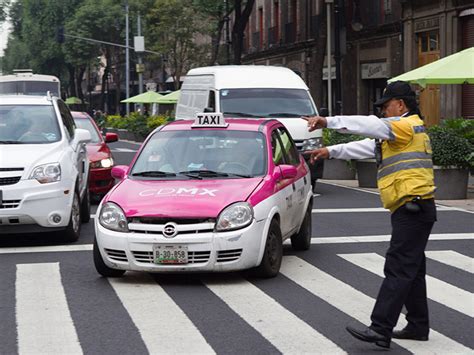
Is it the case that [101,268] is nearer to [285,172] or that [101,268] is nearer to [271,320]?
[285,172]

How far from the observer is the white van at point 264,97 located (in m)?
19.3

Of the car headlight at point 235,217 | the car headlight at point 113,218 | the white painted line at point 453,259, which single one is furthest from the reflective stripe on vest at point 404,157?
the white painted line at point 453,259

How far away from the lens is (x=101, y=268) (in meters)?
10.1

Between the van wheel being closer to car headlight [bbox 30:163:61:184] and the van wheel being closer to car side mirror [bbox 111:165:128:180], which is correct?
car headlight [bbox 30:163:61:184]

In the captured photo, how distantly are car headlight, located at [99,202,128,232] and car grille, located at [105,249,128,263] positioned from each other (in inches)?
7.8

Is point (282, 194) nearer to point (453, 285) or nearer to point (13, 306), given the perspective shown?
point (453, 285)

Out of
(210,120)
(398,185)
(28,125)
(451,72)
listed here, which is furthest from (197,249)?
(451,72)

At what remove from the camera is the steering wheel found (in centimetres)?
1052

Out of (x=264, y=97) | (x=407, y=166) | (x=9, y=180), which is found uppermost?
(x=264, y=97)

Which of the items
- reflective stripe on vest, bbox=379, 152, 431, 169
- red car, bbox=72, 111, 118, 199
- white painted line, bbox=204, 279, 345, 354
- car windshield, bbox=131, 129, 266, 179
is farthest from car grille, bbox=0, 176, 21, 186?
reflective stripe on vest, bbox=379, 152, 431, 169

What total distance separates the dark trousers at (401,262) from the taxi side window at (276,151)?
3758mm

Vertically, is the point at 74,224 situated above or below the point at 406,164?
below

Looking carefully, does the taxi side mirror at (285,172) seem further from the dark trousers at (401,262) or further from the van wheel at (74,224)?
the dark trousers at (401,262)

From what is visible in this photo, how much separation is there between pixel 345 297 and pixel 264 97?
10908mm
